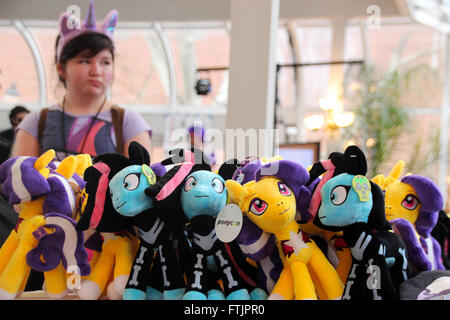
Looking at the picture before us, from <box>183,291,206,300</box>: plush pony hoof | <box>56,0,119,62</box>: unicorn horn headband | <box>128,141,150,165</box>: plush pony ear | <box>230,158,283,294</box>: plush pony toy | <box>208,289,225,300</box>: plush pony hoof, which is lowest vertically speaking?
<box>208,289,225,300</box>: plush pony hoof

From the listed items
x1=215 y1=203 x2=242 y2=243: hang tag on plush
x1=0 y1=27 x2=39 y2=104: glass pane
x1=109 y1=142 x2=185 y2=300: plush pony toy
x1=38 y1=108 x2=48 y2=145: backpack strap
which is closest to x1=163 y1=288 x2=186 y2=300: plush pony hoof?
x1=109 y1=142 x2=185 y2=300: plush pony toy

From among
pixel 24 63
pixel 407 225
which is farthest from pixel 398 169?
pixel 24 63

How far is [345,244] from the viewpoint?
2.88 feet

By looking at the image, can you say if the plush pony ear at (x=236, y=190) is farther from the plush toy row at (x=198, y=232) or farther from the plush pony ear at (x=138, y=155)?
the plush pony ear at (x=138, y=155)

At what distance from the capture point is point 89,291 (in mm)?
870

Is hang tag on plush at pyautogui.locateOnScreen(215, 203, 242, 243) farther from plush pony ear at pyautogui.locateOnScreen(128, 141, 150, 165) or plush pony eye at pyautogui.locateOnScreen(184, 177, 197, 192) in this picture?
plush pony ear at pyautogui.locateOnScreen(128, 141, 150, 165)

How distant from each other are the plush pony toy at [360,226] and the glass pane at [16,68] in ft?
5.03

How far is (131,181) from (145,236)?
0.36 feet

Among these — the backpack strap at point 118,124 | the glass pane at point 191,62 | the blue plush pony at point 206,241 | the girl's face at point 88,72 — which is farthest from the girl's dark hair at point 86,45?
the glass pane at point 191,62

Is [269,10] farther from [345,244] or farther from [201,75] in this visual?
[201,75]

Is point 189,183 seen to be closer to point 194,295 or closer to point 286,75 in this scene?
point 194,295

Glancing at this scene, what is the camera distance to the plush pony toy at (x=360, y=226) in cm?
81

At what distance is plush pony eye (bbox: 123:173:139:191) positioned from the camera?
2.69ft

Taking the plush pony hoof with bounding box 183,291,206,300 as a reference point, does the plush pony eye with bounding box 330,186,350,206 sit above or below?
above
